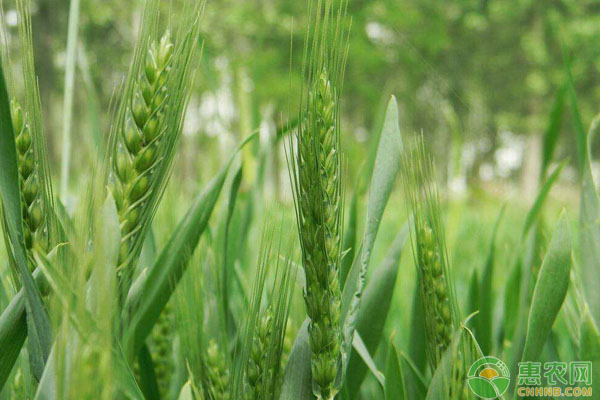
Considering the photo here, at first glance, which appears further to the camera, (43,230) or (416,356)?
(416,356)

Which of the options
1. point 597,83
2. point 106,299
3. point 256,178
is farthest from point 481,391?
point 597,83

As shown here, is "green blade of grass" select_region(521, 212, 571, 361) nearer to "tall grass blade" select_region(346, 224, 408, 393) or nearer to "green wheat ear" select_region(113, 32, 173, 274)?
"tall grass blade" select_region(346, 224, 408, 393)

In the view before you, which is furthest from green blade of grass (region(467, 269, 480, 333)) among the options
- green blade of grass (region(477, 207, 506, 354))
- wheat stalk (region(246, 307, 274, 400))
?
wheat stalk (region(246, 307, 274, 400))

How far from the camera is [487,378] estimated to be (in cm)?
47

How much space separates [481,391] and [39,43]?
1242cm

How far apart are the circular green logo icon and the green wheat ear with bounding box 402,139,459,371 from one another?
0.03 m

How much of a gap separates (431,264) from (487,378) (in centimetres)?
11

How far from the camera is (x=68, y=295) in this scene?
1.00ft

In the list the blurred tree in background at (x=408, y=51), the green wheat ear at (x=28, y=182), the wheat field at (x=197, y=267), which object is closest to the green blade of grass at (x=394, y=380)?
the wheat field at (x=197, y=267)

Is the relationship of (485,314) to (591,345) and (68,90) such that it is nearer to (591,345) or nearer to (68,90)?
(591,345)

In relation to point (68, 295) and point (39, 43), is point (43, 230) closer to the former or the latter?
point (68, 295)

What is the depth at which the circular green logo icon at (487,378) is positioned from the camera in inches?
18.2

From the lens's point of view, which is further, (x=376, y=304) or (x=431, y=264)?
(x=376, y=304)


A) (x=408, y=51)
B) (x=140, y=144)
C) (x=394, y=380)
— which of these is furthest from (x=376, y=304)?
(x=408, y=51)
